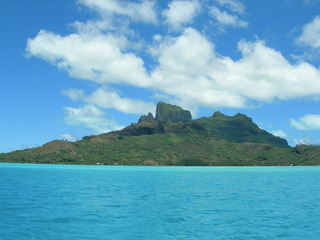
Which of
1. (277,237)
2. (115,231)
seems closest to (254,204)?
(277,237)

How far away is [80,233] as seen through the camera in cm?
3944

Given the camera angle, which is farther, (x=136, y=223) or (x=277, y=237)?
(x=136, y=223)

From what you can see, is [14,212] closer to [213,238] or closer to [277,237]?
[213,238]

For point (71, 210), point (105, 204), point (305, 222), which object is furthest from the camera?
point (105, 204)

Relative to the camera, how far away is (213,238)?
3744cm

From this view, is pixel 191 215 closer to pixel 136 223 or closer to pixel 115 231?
pixel 136 223

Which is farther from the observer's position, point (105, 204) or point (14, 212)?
point (105, 204)

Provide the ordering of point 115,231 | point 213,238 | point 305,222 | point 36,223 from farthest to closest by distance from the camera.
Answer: point 305,222
point 36,223
point 115,231
point 213,238

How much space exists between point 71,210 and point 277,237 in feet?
114

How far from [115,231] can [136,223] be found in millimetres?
5206

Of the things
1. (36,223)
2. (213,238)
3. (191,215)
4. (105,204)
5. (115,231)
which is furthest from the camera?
(105,204)

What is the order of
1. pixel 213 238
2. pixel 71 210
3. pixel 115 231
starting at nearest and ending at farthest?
pixel 213 238, pixel 115 231, pixel 71 210

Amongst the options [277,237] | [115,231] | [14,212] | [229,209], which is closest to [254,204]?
[229,209]

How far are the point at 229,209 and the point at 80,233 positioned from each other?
30.0 m
